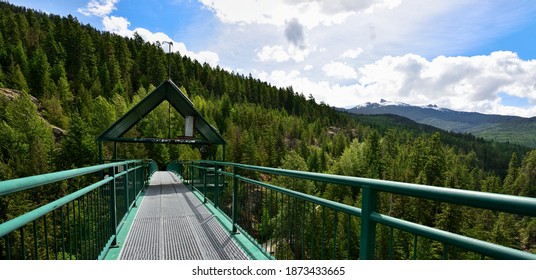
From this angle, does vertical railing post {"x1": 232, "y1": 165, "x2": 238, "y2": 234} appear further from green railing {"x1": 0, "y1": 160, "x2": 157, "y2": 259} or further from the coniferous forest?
the coniferous forest

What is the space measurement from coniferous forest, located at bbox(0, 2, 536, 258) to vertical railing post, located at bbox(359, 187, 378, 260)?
9.41 meters

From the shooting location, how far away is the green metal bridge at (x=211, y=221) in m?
1.38

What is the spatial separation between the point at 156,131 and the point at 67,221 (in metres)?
50.3

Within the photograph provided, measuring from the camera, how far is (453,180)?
40844 mm

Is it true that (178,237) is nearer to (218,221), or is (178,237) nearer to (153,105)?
(218,221)

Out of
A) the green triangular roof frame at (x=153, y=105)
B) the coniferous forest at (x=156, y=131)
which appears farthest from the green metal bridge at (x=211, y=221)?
the coniferous forest at (x=156, y=131)

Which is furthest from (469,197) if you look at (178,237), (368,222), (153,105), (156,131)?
(156,131)

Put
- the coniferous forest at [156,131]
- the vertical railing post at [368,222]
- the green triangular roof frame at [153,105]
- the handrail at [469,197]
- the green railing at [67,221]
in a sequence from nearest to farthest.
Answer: the handrail at [469,197] < the green railing at [67,221] < the vertical railing post at [368,222] < the green triangular roof frame at [153,105] < the coniferous forest at [156,131]

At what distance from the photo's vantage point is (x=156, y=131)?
162ft

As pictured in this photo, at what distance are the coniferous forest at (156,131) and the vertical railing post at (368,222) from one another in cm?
941

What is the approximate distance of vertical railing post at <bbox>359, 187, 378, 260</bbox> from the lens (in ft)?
5.92

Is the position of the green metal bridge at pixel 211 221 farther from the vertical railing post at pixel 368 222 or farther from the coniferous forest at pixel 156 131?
the coniferous forest at pixel 156 131
